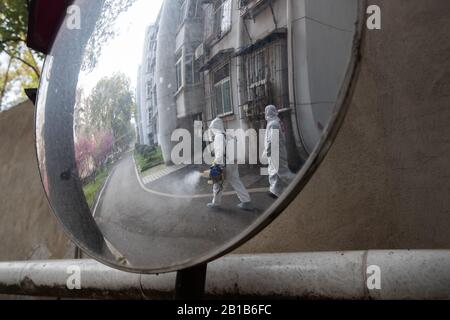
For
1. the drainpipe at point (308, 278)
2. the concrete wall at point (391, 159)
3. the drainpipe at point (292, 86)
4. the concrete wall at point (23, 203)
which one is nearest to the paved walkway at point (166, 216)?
the drainpipe at point (292, 86)

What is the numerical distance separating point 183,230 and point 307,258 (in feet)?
2.65

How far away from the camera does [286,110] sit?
0.88 meters

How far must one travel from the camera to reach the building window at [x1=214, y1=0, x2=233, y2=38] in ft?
3.13

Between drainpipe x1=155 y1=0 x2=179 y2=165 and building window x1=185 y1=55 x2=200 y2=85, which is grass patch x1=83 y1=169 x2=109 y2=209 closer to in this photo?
drainpipe x1=155 y1=0 x2=179 y2=165

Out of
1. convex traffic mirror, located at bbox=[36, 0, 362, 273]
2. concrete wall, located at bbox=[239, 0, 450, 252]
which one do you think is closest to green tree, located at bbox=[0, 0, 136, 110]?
convex traffic mirror, located at bbox=[36, 0, 362, 273]

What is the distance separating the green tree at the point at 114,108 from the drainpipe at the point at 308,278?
72 cm

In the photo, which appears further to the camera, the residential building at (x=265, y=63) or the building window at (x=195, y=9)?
→ the building window at (x=195, y=9)

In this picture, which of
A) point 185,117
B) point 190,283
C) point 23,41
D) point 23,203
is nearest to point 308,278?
point 190,283

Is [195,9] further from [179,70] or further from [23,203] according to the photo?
[23,203]

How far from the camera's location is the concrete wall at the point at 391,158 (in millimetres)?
1821

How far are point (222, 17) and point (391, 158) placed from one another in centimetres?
125

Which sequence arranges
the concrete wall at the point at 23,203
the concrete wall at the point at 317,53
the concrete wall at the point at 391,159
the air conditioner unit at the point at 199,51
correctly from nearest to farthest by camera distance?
1. the concrete wall at the point at 317,53
2. the air conditioner unit at the point at 199,51
3. the concrete wall at the point at 391,159
4. the concrete wall at the point at 23,203

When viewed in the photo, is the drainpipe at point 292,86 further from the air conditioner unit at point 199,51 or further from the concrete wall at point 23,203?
the concrete wall at point 23,203
